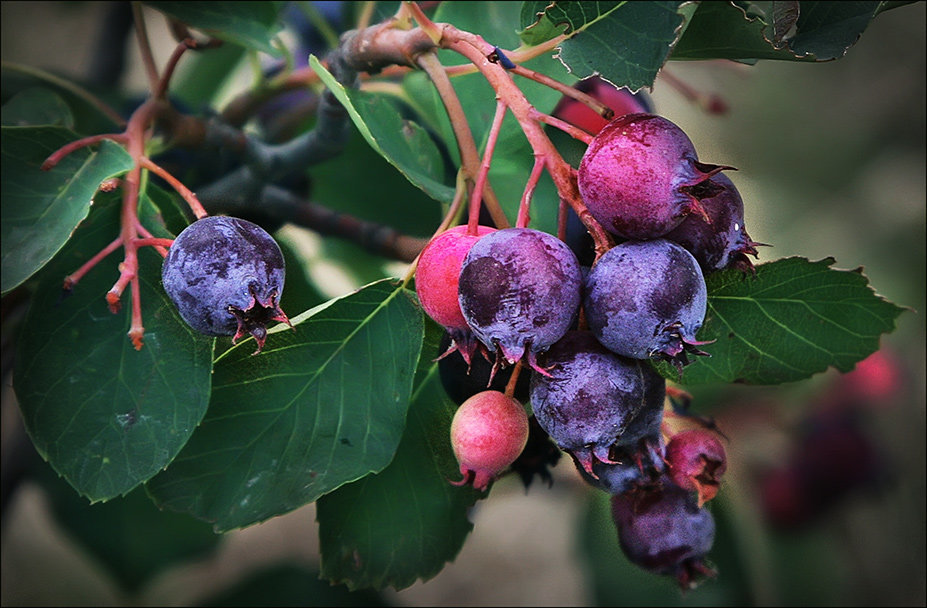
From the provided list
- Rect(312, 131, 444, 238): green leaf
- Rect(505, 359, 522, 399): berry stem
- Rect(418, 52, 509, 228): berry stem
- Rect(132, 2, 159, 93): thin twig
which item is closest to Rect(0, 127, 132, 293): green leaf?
Rect(132, 2, 159, 93): thin twig

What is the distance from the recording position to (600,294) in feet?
1.76

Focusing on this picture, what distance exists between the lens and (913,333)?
6.31 ft

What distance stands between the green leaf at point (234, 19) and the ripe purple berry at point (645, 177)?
0.54 metres

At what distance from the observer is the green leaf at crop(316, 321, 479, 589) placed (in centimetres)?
80

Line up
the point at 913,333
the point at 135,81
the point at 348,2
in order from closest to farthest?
the point at 348,2 → the point at 913,333 → the point at 135,81

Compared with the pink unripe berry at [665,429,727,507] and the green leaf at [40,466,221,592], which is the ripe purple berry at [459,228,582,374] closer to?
the pink unripe berry at [665,429,727,507]

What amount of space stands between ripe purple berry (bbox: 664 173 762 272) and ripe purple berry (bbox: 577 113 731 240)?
0.04m

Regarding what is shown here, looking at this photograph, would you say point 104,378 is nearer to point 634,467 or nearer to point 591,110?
point 634,467

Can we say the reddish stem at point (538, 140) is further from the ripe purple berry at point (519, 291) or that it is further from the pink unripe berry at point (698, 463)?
the pink unripe berry at point (698, 463)

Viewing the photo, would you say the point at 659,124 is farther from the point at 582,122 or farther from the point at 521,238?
the point at 582,122

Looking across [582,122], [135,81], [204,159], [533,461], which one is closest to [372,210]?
[204,159]

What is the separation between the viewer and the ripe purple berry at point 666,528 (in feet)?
2.45

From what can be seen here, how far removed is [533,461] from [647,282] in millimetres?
300

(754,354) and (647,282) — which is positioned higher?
(647,282)
